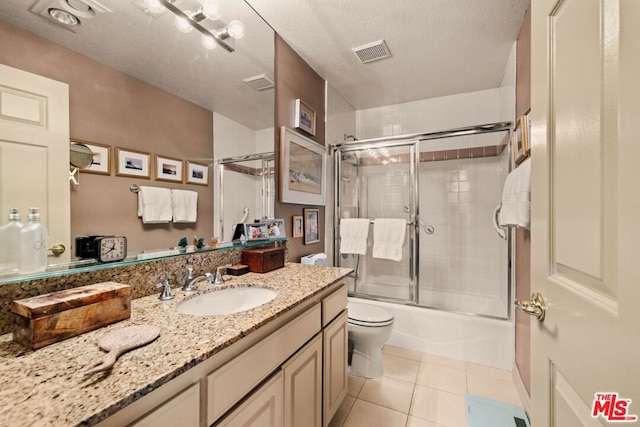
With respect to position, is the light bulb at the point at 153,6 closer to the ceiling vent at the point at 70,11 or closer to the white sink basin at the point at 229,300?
the ceiling vent at the point at 70,11

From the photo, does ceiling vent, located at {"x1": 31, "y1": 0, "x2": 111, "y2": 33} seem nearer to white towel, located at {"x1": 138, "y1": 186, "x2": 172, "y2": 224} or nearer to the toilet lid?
white towel, located at {"x1": 138, "y1": 186, "x2": 172, "y2": 224}

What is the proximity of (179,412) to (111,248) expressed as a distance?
648mm

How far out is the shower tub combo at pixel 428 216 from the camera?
8.37ft

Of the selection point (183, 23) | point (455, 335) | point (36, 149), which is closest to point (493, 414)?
point (455, 335)

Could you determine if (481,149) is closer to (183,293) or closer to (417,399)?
(417,399)

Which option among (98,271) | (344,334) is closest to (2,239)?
(98,271)

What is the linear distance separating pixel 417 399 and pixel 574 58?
189 cm

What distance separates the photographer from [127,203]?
3.44 feet

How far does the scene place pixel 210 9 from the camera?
1.37 meters

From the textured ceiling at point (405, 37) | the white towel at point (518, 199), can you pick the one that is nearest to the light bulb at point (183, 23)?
the textured ceiling at point (405, 37)

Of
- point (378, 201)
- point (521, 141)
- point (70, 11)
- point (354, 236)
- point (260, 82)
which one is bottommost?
point (354, 236)

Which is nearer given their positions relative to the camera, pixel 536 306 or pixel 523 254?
pixel 536 306

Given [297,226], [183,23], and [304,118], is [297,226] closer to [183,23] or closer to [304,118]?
[304,118]

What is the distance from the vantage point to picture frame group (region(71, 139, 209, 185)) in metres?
0.96
